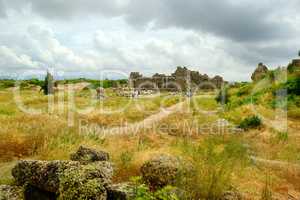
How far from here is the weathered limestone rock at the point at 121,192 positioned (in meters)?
4.93

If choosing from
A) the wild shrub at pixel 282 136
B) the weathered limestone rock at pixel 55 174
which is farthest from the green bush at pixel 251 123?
the weathered limestone rock at pixel 55 174

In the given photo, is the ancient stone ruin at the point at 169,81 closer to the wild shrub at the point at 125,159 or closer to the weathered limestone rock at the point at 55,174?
the wild shrub at the point at 125,159

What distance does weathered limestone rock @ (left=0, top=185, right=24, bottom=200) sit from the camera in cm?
501

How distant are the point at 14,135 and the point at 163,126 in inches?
415

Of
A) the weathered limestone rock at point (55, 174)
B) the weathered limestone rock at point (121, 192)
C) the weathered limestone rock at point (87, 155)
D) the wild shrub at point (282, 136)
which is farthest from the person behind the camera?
the wild shrub at point (282, 136)

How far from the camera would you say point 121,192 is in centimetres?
498

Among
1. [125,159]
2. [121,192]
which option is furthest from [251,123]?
[121,192]

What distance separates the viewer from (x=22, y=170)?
5.40m

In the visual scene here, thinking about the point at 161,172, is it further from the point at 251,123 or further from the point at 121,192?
the point at 251,123

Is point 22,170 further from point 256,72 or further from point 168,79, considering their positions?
point 168,79

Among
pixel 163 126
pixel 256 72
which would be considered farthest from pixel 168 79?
pixel 163 126

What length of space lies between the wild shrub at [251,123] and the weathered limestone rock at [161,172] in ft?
37.0

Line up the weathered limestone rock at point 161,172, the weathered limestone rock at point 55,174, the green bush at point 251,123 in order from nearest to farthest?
1. the weathered limestone rock at point 55,174
2. the weathered limestone rock at point 161,172
3. the green bush at point 251,123

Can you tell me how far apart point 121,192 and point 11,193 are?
4.73 feet
